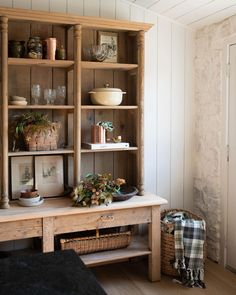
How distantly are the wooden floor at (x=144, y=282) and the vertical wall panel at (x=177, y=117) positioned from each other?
70 cm

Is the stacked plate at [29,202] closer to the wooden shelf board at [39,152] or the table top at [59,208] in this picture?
the table top at [59,208]

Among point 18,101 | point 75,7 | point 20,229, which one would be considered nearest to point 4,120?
point 18,101

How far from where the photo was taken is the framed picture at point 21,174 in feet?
9.37

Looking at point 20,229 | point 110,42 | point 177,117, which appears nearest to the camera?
point 20,229

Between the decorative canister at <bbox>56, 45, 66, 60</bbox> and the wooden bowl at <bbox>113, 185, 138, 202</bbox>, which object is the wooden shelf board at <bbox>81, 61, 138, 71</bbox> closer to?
the decorative canister at <bbox>56, 45, 66, 60</bbox>

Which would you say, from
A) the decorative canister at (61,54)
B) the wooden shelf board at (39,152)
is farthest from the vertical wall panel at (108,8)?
the wooden shelf board at (39,152)

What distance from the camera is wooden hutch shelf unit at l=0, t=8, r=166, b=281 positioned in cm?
256

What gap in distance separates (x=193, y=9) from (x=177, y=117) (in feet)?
3.20

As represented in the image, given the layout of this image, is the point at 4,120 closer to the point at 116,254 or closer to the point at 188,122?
the point at 116,254

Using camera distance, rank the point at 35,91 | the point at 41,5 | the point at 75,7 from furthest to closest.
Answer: the point at 75,7
the point at 41,5
the point at 35,91

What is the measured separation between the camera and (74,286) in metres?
1.12

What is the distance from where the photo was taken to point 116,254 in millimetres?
2824

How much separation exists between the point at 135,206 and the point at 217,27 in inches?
68.0

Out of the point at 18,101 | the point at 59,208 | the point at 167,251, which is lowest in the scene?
the point at 167,251
